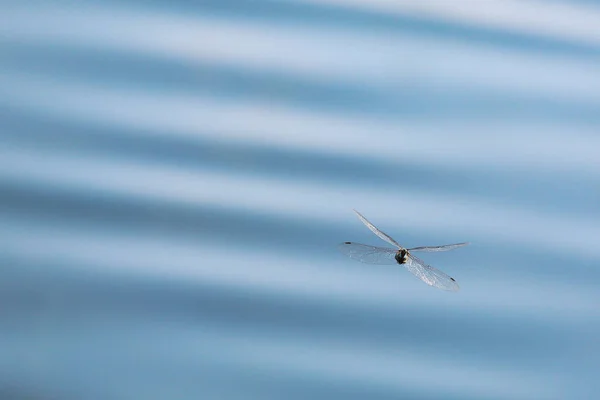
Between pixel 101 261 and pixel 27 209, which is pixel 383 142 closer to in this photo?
pixel 101 261

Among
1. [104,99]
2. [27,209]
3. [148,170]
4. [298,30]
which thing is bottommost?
[27,209]

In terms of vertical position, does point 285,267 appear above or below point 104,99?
below

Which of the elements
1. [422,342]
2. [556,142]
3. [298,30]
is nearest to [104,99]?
[298,30]

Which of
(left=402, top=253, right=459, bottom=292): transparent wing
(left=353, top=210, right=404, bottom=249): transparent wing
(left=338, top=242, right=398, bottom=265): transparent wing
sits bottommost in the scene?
(left=402, top=253, right=459, bottom=292): transparent wing

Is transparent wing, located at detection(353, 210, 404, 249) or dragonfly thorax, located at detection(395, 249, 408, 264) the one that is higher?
transparent wing, located at detection(353, 210, 404, 249)

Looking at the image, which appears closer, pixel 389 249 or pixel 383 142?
pixel 389 249
